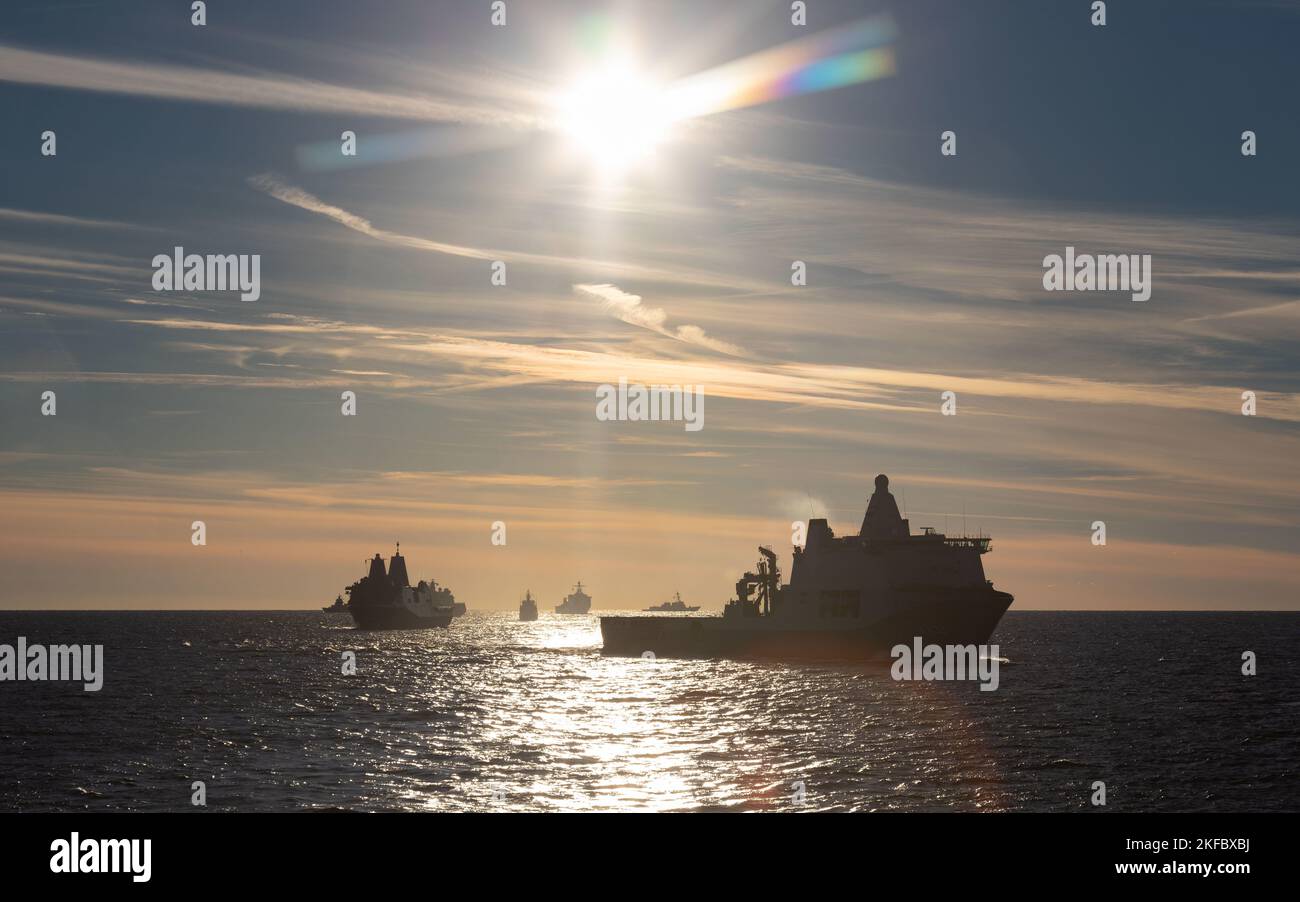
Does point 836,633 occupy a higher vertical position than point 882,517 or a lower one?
lower

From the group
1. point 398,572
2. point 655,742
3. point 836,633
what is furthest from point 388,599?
point 655,742

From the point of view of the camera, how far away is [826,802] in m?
26.6

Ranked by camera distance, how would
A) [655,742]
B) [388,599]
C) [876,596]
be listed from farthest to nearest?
[388,599] → [876,596] → [655,742]

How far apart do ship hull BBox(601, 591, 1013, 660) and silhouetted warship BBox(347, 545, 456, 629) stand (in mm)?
57830

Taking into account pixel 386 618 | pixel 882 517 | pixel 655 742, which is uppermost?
pixel 882 517

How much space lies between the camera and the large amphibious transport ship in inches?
2803

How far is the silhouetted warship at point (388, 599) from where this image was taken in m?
141

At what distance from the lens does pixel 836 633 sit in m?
74.8

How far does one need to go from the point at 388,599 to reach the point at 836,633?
80955 millimetres

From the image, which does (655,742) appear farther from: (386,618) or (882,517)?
(386,618)

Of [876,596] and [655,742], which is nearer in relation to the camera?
[655,742]
